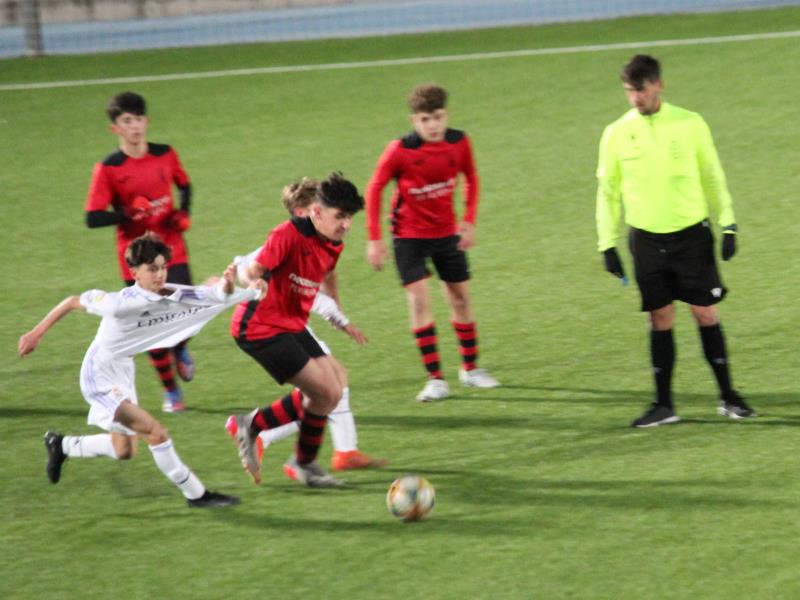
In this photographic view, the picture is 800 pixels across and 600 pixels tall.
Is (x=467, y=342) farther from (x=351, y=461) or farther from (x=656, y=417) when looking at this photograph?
(x=351, y=461)

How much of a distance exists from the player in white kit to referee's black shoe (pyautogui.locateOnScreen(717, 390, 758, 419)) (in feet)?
9.18

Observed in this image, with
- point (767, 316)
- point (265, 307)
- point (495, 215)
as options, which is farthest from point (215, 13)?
point (265, 307)

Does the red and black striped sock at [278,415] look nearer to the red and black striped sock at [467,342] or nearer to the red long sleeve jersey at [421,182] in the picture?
the red long sleeve jersey at [421,182]

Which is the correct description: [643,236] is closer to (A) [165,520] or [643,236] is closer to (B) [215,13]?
(A) [165,520]

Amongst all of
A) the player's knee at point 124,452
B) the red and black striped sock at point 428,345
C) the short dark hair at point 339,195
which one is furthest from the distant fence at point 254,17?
the player's knee at point 124,452

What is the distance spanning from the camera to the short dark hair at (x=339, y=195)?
23.0 feet

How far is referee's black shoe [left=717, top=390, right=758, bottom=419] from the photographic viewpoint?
316 inches

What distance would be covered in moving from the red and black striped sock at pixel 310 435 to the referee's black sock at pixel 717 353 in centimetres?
222

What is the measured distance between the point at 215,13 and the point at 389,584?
25.0 metres

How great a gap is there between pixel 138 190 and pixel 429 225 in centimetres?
183

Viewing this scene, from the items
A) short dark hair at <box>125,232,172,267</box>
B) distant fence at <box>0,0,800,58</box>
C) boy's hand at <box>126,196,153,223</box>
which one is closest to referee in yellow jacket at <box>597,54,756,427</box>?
short dark hair at <box>125,232,172,267</box>

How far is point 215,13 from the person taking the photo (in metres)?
29.8

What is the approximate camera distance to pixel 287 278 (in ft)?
23.9

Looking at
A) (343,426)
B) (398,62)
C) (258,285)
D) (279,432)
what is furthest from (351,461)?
(398,62)
